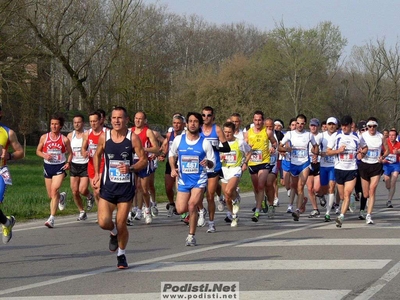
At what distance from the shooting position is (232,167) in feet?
49.0

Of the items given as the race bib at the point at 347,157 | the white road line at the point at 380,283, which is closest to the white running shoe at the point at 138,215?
the race bib at the point at 347,157

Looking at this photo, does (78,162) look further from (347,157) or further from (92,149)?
(347,157)

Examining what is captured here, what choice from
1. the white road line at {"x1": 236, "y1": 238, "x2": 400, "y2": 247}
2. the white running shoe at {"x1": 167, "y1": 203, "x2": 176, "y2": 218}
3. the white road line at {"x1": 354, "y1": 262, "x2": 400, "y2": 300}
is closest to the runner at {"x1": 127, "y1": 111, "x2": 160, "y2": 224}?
the white running shoe at {"x1": 167, "y1": 203, "x2": 176, "y2": 218}

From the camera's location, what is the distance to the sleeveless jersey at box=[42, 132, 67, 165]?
1468 cm

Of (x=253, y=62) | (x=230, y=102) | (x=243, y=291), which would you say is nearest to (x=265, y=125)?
(x=243, y=291)

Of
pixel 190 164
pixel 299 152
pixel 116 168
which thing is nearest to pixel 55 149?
pixel 190 164

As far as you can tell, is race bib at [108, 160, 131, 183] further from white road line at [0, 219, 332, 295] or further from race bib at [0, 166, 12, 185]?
race bib at [0, 166, 12, 185]

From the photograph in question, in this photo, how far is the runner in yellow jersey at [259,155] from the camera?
15906 mm

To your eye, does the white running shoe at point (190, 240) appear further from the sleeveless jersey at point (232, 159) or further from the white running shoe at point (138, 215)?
the white running shoe at point (138, 215)

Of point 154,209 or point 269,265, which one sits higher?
point 154,209

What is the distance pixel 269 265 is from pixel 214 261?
75 cm

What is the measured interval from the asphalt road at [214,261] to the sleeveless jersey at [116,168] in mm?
958

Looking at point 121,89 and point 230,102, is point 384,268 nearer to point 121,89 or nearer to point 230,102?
point 121,89

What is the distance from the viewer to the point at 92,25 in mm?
41562
